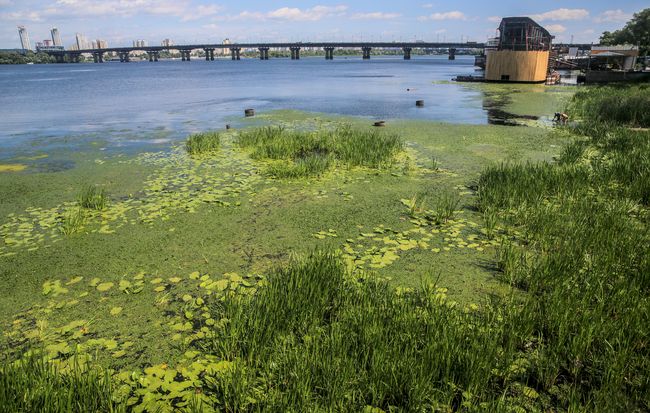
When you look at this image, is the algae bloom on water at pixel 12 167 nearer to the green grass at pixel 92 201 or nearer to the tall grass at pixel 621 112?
the green grass at pixel 92 201

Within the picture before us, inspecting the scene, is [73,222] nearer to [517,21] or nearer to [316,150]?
[316,150]

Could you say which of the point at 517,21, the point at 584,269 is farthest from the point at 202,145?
the point at 517,21

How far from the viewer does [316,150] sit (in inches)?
504

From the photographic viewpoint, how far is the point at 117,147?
45.0ft

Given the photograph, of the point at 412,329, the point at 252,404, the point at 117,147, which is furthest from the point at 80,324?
the point at 117,147

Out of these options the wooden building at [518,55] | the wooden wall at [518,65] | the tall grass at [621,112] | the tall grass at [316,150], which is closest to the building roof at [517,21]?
the wooden building at [518,55]

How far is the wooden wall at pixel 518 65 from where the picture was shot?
119ft

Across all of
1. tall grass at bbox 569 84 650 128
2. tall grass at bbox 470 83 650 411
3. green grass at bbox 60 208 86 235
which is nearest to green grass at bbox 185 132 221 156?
green grass at bbox 60 208 86 235

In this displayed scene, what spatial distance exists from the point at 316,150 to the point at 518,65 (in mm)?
32162

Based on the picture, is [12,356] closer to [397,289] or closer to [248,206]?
[397,289]

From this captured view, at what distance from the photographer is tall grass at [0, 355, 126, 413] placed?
2939mm

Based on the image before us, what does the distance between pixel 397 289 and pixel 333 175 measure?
5501 millimetres

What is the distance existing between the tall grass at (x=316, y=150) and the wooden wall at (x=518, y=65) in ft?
99.5

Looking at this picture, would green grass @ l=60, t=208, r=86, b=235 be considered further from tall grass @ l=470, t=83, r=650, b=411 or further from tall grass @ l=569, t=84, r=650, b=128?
tall grass @ l=569, t=84, r=650, b=128
